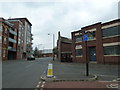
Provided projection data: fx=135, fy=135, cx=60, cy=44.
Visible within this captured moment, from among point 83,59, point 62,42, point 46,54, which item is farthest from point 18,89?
point 46,54

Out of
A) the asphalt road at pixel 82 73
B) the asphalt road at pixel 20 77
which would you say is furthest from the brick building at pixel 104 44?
the asphalt road at pixel 20 77

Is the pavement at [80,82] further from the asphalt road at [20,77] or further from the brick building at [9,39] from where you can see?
the brick building at [9,39]

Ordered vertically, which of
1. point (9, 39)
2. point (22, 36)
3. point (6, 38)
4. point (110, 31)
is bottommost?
point (110, 31)

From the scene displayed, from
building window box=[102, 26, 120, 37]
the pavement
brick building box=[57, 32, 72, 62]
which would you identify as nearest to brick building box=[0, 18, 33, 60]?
brick building box=[57, 32, 72, 62]

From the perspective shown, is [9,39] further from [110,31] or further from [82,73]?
[82,73]

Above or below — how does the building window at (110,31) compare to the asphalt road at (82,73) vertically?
above

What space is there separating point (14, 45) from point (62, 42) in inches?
869

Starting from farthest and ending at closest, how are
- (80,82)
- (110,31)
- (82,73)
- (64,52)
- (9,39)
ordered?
(9,39) → (64,52) → (110,31) → (82,73) → (80,82)

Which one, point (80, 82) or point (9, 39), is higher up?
point (9, 39)

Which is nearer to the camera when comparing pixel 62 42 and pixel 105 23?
pixel 105 23

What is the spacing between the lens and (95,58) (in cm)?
2711

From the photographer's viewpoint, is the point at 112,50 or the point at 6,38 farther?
the point at 6,38

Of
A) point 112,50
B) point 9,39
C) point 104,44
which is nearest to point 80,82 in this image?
point 112,50

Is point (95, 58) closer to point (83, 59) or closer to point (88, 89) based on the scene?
point (83, 59)
